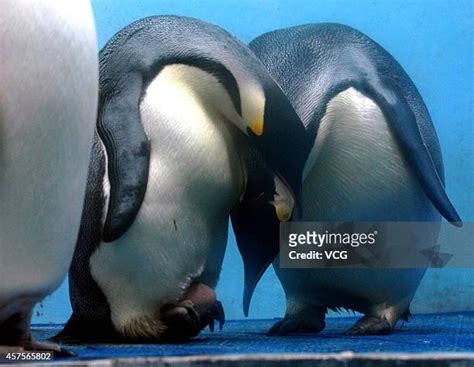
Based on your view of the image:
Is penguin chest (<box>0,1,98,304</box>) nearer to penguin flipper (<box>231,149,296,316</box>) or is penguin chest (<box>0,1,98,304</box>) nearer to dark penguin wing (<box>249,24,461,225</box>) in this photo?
penguin flipper (<box>231,149,296,316</box>)

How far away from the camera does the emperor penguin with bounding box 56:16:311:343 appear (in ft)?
6.50

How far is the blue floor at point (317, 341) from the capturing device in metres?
1.80

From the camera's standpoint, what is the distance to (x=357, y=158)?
7.32 ft

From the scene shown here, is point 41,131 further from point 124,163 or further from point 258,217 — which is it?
point 258,217

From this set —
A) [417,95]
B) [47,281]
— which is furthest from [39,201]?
[417,95]

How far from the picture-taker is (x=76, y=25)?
1702mm

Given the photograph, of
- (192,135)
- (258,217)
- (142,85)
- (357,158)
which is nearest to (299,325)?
(258,217)

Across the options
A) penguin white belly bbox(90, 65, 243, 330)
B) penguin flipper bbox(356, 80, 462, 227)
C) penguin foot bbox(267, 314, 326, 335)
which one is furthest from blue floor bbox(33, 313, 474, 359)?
penguin flipper bbox(356, 80, 462, 227)

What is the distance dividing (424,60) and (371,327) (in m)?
0.58

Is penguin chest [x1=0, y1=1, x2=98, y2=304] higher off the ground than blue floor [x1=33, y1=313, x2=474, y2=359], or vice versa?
penguin chest [x1=0, y1=1, x2=98, y2=304]

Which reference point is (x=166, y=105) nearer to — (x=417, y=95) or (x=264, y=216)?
(x=264, y=216)

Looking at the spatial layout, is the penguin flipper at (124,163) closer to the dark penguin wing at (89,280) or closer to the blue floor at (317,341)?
the dark penguin wing at (89,280)

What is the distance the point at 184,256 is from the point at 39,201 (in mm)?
424

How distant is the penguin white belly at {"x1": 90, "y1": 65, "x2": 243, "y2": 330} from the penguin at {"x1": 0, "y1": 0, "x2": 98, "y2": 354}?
258 mm
